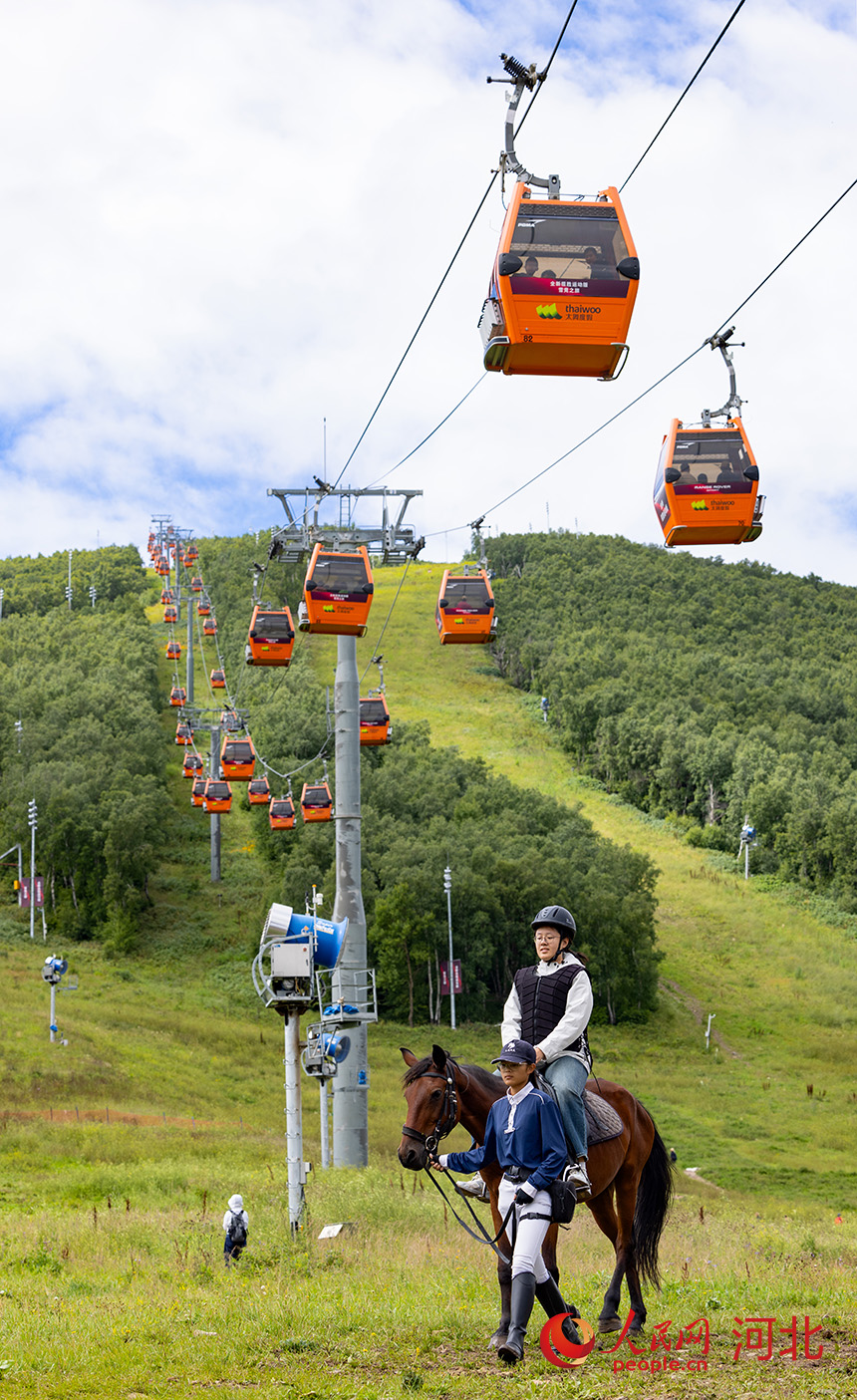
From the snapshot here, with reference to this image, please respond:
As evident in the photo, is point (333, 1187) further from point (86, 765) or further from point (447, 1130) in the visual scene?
point (86, 765)

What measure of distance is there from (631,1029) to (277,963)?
54866mm

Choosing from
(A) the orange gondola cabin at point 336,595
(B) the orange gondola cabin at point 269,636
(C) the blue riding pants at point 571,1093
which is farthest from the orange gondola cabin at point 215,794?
(C) the blue riding pants at point 571,1093

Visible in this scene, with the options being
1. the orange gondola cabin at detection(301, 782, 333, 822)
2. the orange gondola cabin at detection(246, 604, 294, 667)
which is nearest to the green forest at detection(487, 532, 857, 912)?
the orange gondola cabin at detection(301, 782, 333, 822)

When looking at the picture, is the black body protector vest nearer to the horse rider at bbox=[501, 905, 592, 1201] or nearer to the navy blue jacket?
the horse rider at bbox=[501, 905, 592, 1201]

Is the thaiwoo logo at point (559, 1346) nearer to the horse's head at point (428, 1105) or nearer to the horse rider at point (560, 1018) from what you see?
the horse rider at point (560, 1018)

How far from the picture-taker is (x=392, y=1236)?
14781mm

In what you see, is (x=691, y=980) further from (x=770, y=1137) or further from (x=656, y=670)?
(x=656, y=670)

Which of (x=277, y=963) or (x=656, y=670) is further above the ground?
(x=656, y=670)

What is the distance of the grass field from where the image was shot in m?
7.95

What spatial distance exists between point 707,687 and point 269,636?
109 m

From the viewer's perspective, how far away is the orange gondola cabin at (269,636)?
32.9 meters

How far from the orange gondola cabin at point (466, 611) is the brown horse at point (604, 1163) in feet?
57.5

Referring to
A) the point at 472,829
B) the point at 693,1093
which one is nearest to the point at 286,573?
the point at 472,829

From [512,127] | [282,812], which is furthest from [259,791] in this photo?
[512,127]
